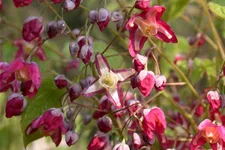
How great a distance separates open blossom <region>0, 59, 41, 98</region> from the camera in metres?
1.15

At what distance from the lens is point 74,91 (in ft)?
3.71

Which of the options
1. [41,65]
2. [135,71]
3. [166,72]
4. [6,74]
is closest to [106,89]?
[135,71]

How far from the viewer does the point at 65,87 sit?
122 cm

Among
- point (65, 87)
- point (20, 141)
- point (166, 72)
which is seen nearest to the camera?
point (65, 87)

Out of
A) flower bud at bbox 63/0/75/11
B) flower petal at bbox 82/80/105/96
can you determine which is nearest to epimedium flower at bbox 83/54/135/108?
flower petal at bbox 82/80/105/96

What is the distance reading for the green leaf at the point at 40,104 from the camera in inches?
49.9

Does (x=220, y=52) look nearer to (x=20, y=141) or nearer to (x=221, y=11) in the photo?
(x=221, y=11)

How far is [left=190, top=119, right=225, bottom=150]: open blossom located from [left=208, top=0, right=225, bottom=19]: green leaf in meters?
0.22

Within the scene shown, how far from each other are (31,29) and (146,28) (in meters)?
0.22

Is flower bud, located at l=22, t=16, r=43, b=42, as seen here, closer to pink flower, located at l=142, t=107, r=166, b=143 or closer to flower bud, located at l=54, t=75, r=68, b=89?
flower bud, located at l=54, t=75, r=68, b=89

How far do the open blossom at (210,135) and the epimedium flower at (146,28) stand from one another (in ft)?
0.60

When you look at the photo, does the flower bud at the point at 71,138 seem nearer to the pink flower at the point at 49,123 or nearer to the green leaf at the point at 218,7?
the pink flower at the point at 49,123

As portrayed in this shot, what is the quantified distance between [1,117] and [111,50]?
53 centimetres

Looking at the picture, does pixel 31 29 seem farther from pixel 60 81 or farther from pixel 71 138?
pixel 71 138
